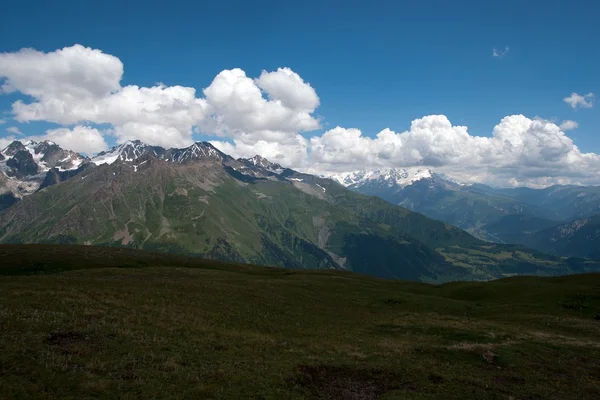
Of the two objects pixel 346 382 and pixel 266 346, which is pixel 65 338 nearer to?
pixel 266 346

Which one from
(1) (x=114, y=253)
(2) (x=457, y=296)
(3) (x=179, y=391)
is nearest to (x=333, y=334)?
(3) (x=179, y=391)

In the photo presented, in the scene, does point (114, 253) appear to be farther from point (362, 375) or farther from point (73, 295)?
point (362, 375)

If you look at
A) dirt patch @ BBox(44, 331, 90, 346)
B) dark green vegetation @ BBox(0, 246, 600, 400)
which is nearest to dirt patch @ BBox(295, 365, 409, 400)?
dark green vegetation @ BBox(0, 246, 600, 400)

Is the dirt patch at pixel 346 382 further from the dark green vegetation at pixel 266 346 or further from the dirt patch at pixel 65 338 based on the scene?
the dirt patch at pixel 65 338

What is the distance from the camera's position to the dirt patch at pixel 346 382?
1014 inches

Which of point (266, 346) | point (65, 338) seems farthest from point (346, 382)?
point (65, 338)

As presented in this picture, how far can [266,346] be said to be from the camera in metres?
33.2

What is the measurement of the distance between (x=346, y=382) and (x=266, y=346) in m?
8.50

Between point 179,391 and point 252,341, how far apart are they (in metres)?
12.7

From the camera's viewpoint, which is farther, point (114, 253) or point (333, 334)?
point (114, 253)

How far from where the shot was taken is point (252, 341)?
111 ft

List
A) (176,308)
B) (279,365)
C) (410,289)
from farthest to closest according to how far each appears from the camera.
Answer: (410,289) < (176,308) < (279,365)

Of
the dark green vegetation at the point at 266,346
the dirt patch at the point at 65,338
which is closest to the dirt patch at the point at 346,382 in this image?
the dark green vegetation at the point at 266,346

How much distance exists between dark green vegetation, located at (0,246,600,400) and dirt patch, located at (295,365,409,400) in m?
0.15
